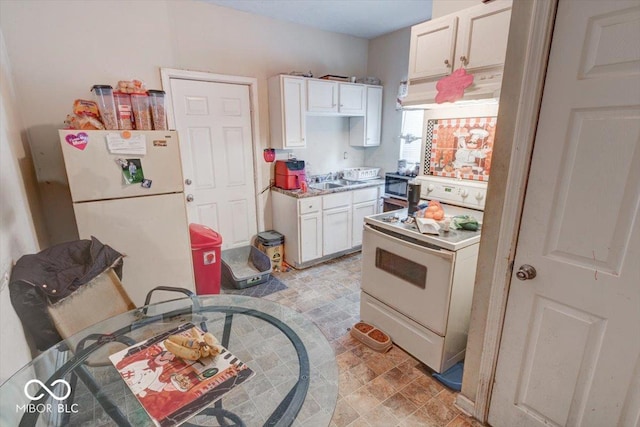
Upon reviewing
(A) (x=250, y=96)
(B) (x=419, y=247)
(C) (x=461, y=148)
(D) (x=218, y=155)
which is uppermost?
(A) (x=250, y=96)

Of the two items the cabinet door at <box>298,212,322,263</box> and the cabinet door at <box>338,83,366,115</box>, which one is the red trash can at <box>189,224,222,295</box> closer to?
the cabinet door at <box>298,212,322,263</box>

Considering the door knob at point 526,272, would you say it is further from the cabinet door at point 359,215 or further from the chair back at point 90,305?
the cabinet door at point 359,215

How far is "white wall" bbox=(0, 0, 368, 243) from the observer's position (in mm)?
2242

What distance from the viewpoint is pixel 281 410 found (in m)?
1.09

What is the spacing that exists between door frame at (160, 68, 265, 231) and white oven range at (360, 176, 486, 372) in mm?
1731

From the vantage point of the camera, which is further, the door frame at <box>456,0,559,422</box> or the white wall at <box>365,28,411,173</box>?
the white wall at <box>365,28,411,173</box>

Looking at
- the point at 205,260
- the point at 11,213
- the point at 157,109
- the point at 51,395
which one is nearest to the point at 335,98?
the point at 157,109

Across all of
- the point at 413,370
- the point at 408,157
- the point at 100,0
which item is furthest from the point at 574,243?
the point at 100,0

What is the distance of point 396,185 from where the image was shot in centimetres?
375

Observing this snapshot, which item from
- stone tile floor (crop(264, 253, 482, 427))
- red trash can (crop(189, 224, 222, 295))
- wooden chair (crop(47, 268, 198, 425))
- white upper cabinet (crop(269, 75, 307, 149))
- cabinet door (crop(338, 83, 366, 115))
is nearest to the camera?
wooden chair (crop(47, 268, 198, 425))

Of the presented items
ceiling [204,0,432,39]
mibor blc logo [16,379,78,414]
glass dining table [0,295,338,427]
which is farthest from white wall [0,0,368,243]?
mibor blc logo [16,379,78,414]

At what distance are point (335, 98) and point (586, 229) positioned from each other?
2987 millimetres

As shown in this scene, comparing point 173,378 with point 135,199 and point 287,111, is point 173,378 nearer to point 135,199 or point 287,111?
point 135,199

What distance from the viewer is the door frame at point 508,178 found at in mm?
1237
